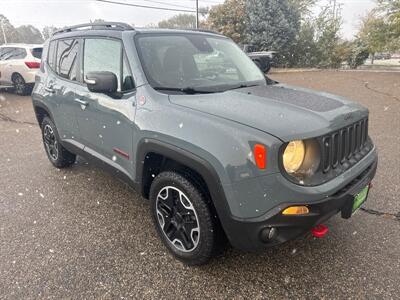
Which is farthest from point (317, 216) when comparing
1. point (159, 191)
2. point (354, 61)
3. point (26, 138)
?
point (354, 61)

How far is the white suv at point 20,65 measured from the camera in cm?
1081

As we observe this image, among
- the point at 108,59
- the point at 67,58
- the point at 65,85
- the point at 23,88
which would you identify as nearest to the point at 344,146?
the point at 108,59

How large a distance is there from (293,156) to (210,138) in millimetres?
551

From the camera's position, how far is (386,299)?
7.36 ft

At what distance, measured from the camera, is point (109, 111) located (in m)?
3.02

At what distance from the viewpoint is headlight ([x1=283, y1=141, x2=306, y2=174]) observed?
208cm

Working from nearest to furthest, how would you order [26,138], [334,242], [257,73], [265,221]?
[265,221]
[334,242]
[257,73]
[26,138]

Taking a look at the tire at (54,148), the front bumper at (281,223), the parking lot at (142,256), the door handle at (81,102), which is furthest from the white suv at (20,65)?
the front bumper at (281,223)

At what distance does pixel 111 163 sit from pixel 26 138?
4.22 m

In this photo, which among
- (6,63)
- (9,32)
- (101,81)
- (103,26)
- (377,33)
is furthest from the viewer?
(9,32)

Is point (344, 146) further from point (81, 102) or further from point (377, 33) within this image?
point (377, 33)

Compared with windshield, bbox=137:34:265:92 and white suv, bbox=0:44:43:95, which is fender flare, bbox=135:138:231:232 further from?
white suv, bbox=0:44:43:95

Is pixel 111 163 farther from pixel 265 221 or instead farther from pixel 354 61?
pixel 354 61

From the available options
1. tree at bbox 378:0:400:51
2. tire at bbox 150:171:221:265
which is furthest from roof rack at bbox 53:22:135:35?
tree at bbox 378:0:400:51
